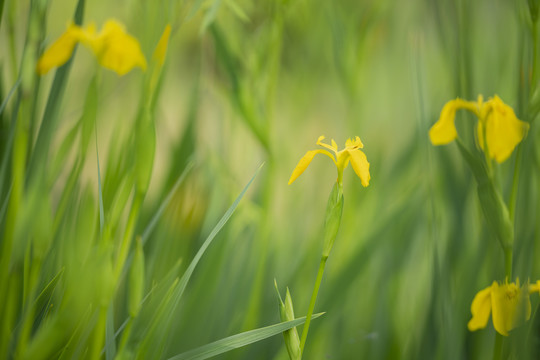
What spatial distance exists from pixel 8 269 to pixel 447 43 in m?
0.36

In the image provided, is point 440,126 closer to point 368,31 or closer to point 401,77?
point 368,31

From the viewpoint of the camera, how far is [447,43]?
0.40 m

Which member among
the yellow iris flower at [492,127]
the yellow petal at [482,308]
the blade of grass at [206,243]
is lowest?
the yellow petal at [482,308]

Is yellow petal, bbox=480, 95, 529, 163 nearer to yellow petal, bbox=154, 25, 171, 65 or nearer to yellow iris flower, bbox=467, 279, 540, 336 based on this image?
yellow iris flower, bbox=467, 279, 540, 336

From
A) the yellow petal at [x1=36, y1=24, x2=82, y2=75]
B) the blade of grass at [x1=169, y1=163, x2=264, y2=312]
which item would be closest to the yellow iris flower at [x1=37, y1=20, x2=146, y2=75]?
the yellow petal at [x1=36, y1=24, x2=82, y2=75]

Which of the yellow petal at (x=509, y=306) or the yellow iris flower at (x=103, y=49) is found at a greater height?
the yellow iris flower at (x=103, y=49)

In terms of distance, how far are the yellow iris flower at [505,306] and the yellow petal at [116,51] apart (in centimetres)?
28

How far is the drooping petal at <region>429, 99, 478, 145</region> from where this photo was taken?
34 centimetres

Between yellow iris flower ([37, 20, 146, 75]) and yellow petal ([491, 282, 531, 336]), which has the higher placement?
yellow iris flower ([37, 20, 146, 75])

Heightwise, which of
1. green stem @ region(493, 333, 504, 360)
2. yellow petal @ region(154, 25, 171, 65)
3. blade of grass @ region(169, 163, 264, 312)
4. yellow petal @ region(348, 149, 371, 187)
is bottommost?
green stem @ region(493, 333, 504, 360)

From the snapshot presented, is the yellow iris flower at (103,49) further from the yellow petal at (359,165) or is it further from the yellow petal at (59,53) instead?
the yellow petal at (359,165)

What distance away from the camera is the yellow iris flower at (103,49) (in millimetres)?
359

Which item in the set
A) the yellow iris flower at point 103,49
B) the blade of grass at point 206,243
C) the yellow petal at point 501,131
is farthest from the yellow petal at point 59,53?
the yellow petal at point 501,131

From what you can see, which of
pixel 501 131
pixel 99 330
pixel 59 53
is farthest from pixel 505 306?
pixel 59 53
